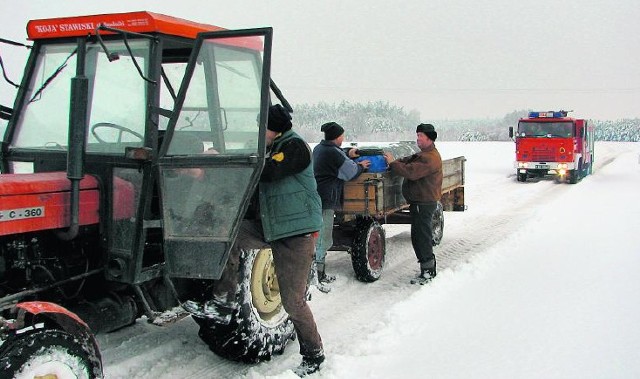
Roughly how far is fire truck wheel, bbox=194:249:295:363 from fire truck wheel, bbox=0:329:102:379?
1135mm

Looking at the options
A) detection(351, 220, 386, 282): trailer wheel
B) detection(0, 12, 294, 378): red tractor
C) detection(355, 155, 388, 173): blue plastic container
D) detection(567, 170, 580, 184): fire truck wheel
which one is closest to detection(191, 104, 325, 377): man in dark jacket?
detection(0, 12, 294, 378): red tractor

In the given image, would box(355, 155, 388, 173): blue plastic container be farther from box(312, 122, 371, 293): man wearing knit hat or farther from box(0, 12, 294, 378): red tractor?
box(0, 12, 294, 378): red tractor

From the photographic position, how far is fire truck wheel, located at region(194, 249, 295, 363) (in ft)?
13.0

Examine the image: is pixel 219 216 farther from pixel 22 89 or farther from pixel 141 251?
pixel 22 89

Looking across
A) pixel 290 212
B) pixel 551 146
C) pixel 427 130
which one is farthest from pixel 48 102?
pixel 551 146

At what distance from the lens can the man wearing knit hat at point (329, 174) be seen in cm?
591

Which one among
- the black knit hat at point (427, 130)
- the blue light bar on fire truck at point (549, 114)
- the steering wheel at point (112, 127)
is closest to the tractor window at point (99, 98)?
the steering wheel at point (112, 127)

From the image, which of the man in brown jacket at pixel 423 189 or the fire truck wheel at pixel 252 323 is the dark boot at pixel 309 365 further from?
the man in brown jacket at pixel 423 189

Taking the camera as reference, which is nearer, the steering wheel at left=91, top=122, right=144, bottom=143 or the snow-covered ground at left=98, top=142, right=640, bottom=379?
the steering wheel at left=91, top=122, right=144, bottom=143

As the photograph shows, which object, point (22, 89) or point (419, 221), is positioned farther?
point (419, 221)

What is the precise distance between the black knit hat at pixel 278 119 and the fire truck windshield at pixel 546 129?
58.1 ft

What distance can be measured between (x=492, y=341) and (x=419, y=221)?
6.84 ft

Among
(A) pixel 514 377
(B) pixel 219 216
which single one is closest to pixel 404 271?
(A) pixel 514 377

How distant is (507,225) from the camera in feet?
32.0
